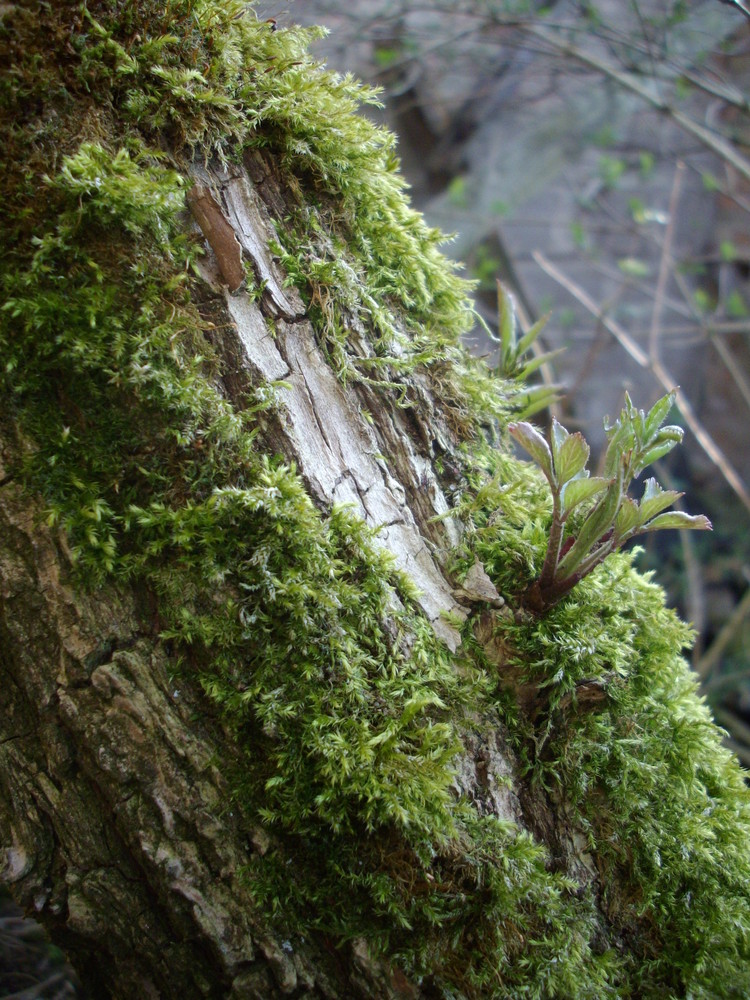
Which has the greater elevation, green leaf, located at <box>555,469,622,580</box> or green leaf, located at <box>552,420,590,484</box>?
green leaf, located at <box>552,420,590,484</box>

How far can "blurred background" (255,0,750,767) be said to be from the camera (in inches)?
156

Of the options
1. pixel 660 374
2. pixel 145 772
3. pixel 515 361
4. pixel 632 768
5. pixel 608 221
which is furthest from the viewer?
pixel 608 221

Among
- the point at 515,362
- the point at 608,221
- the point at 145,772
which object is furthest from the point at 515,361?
the point at 608,221

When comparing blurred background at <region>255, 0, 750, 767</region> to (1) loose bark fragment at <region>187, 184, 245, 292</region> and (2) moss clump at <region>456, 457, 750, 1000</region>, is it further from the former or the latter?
(1) loose bark fragment at <region>187, 184, 245, 292</region>

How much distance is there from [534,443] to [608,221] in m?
5.85

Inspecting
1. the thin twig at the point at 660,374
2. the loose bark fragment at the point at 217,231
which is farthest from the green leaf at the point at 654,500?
the thin twig at the point at 660,374

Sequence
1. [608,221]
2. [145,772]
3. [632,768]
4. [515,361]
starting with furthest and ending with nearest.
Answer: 1. [608,221]
2. [515,361]
3. [632,768]
4. [145,772]

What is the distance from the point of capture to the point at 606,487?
0.99 m

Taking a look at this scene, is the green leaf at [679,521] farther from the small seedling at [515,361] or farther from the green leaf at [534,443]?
the small seedling at [515,361]

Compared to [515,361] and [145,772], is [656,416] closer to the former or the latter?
[515,361]

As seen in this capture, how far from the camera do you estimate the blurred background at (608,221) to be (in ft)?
13.0

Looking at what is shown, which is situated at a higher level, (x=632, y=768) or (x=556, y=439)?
(x=556, y=439)

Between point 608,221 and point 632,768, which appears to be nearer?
point 632,768

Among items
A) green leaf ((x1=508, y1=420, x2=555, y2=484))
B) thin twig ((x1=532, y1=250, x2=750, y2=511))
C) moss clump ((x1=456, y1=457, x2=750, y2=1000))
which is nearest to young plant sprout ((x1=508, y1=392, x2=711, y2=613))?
green leaf ((x1=508, y1=420, x2=555, y2=484))
